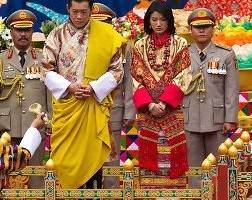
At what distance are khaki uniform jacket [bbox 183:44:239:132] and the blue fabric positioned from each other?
10.8 feet

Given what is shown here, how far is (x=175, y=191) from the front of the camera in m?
8.77

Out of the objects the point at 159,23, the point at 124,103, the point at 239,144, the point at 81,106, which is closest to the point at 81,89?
the point at 81,106

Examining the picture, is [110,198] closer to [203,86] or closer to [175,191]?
[175,191]

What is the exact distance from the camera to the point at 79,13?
33.2 ft

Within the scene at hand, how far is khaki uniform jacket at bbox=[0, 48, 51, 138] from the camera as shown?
1160 centimetres

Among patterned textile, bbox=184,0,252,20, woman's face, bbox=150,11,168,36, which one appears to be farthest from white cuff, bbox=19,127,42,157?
patterned textile, bbox=184,0,252,20

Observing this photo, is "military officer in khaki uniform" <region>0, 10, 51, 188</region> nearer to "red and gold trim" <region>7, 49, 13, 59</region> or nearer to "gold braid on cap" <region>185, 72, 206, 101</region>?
"red and gold trim" <region>7, 49, 13, 59</region>

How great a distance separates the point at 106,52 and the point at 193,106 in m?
1.90

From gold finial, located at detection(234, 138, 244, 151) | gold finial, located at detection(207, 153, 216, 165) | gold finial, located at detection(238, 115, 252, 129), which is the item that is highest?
gold finial, located at detection(238, 115, 252, 129)


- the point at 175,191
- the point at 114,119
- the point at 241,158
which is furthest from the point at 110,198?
the point at 114,119

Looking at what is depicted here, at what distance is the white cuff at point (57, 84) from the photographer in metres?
10.0

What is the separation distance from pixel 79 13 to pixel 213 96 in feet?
6.87

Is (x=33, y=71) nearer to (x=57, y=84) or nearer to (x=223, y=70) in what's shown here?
(x=57, y=84)

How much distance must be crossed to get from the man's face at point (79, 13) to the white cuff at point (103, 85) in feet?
1.53
